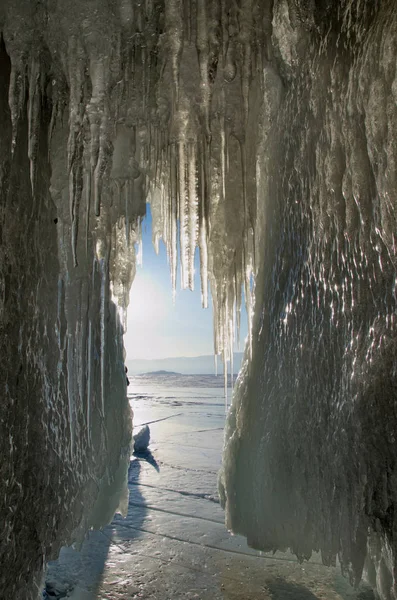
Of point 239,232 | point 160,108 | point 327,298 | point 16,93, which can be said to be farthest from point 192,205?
point 327,298

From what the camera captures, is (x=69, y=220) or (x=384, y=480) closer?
(x=384, y=480)

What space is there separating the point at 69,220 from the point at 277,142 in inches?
67.3

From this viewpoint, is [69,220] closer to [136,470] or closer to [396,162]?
[396,162]

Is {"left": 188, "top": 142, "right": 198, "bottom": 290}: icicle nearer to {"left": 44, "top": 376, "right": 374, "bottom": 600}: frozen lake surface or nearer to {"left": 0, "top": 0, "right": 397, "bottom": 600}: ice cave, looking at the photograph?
{"left": 0, "top": 0, "right": 397, "bottom": 600}: ice cave

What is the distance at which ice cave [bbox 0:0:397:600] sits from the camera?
2.05 metres

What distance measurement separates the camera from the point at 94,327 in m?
3.73

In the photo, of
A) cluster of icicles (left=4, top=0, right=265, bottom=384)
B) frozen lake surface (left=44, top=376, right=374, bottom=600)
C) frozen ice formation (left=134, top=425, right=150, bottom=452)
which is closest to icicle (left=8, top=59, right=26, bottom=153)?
cluster of icicles (left=4, top=0, right=265, bottom=384)

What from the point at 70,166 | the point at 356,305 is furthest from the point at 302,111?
the point at 70,166

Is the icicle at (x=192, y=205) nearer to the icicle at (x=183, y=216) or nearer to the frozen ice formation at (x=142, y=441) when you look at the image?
the icicle at (x=183, y=216)

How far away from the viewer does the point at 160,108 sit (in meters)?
3.27

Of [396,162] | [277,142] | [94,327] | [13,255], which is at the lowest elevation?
[94,327]

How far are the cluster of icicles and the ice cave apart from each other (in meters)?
0.01

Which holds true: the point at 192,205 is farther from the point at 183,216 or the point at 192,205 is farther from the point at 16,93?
the point at 16,93

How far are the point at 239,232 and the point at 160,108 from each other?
128 cm
